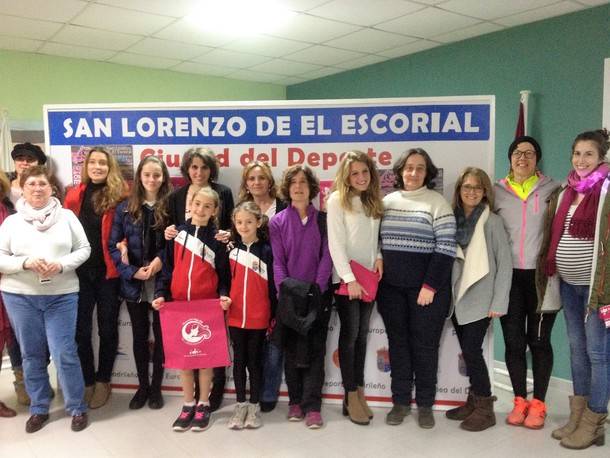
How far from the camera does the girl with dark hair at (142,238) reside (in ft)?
8.99

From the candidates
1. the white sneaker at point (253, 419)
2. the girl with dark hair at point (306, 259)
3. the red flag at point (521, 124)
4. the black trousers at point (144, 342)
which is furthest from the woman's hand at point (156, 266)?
the red flag at point (521, 124)

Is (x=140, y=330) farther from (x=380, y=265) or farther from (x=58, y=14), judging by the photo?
(x=58, y=14)

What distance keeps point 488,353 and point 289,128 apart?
1724mm

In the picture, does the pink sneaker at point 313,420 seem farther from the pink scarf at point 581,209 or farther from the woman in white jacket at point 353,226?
the pink scarf at point 581,209

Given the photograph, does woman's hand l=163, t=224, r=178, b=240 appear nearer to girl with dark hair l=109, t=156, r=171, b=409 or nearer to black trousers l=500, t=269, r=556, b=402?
girl with dark hair l=109, t=156, r=171, b=409

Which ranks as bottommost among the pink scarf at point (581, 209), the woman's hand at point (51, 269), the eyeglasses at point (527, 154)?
the woman's hand at point (51, 269)

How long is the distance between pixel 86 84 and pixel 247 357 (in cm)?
398

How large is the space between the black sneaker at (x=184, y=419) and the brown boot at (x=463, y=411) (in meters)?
1.42

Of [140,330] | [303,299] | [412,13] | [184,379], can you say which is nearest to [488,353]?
[303,299]

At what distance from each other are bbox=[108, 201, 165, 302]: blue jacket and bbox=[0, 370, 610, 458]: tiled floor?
715 mm

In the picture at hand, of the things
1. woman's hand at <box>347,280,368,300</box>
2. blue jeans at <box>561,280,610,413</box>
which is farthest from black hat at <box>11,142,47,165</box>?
blue jeans at <box>561,280,610,413</box>

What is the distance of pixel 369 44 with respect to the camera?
4.65 metres

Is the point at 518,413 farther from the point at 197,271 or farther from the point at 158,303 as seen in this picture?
the point at 158,303

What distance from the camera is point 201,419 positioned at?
104 inches
